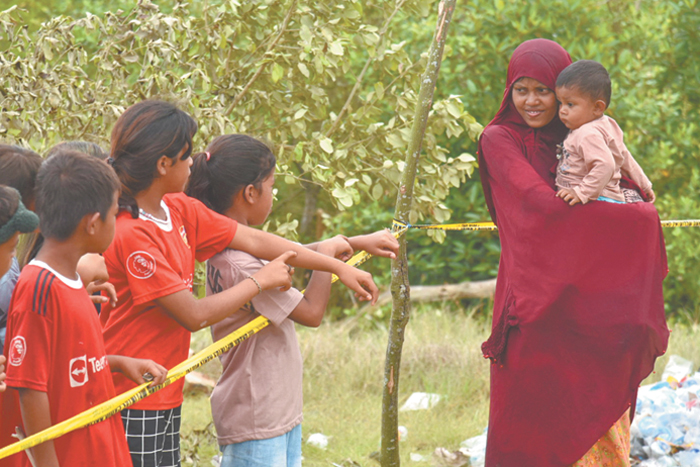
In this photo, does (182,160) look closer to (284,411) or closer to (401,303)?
(284,411)

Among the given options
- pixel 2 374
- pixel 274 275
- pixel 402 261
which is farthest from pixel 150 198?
pixel 402 261

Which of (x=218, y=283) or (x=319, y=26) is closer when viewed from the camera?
(x=218, y=283)

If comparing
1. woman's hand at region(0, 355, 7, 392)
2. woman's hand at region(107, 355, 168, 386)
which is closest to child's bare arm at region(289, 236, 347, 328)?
woman's hand at region(107, 355, 168, 386)

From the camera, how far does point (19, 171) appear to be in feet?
7.93

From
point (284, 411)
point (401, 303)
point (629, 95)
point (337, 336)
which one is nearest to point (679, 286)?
point (629, 95)

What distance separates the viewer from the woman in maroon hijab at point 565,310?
2922 mm

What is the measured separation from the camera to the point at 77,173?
2.17 metres

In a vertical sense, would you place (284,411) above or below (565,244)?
below

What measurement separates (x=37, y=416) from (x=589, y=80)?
83.6 inches

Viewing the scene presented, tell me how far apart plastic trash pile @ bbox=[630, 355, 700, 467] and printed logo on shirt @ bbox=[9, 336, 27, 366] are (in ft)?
11.1

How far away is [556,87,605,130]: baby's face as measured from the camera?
114 inches

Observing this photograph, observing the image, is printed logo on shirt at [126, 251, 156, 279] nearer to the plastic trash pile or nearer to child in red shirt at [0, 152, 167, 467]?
child in red shirt at [0, 152, 167, 467]

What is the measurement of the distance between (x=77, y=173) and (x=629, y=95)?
6613mm

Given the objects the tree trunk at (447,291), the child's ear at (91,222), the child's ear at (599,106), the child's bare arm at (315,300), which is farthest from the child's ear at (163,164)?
the tree trunk at (447,291)
